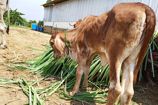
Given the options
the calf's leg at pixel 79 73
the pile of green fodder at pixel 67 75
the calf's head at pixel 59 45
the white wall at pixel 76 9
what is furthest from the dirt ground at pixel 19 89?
the white wall at pixel 76 9

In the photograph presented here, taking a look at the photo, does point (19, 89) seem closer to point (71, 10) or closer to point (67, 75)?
point (67, 75)

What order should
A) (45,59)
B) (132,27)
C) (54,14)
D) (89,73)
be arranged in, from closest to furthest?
(132,27) < (89,73) < (45,59) < (54,14)

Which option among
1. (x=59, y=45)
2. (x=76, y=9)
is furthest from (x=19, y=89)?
(x=76, y=9)

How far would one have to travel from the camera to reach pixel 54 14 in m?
36.5

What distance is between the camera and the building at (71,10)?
19.5 meters

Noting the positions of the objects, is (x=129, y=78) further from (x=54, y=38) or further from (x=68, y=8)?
(x=68, y=8)

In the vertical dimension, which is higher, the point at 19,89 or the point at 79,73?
the point at 79,73

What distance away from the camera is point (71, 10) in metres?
28.2

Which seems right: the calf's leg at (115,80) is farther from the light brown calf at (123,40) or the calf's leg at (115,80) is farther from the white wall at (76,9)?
the white wall at (76,9)

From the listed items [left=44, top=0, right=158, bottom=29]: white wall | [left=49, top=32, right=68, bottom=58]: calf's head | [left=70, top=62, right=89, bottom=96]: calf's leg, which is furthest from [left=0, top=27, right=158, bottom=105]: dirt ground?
[left=44, top=0, right=158, bottom=29]: white wall

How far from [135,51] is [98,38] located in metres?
0.86

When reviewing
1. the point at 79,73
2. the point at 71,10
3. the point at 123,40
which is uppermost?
the point at 71,10

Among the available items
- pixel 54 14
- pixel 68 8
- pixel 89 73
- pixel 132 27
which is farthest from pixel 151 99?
pixel 54 14

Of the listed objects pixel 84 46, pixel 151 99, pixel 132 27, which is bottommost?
pixel 151 99
